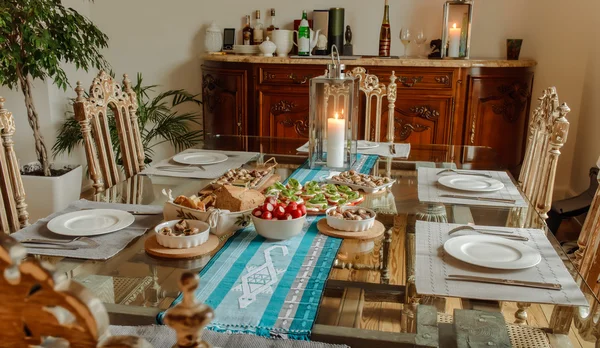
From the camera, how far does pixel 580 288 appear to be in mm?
1116

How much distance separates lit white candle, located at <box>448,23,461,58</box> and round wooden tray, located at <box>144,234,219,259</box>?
9.18 ft

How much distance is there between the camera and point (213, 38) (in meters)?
4.11

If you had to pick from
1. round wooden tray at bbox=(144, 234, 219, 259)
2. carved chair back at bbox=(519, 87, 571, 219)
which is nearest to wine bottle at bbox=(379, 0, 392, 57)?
carved chair back at bbox=(519, 87, 571, 219)

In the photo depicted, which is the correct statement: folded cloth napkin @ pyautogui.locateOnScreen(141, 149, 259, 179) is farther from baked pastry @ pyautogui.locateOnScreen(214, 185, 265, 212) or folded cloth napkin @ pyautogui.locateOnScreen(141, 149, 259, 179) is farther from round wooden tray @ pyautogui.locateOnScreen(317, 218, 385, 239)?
round wooden tray @ pyautogui.locateOnScreen(317, 218, 385, 239)

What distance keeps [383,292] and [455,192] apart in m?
0.73

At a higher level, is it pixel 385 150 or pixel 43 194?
pixel 385 150

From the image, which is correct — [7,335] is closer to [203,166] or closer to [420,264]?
[420,264]

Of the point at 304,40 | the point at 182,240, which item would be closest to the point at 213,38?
the point at 304,40

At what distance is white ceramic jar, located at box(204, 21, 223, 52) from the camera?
4102 mm

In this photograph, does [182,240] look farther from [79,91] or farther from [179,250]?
[79,91]

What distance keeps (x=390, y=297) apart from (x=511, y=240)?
375 mm

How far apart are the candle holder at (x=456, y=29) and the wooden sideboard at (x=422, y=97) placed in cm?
22

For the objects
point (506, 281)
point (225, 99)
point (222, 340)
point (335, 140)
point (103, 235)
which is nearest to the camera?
point (222, 340)

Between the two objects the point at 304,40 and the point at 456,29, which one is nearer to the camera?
the point at 456,29
